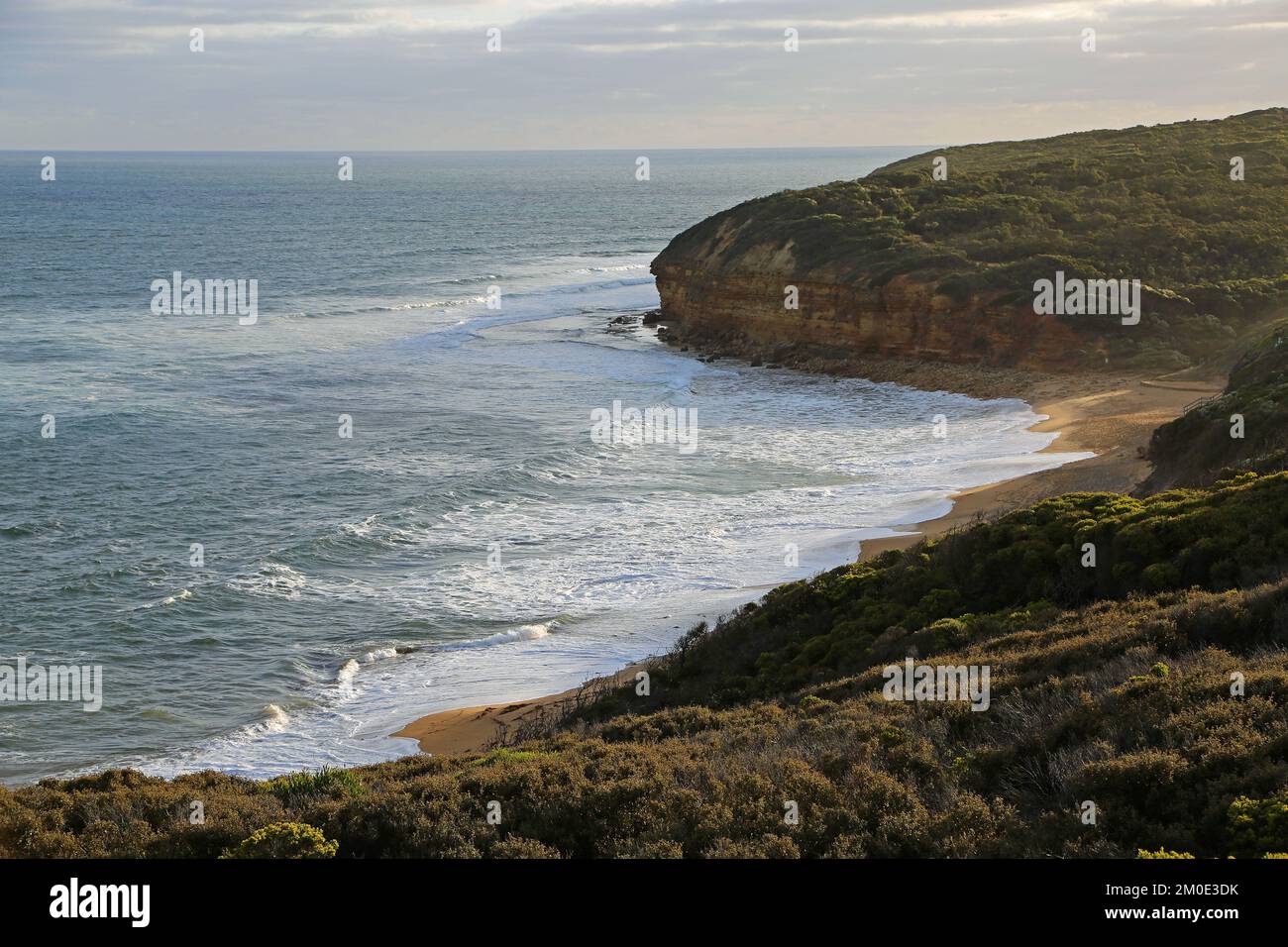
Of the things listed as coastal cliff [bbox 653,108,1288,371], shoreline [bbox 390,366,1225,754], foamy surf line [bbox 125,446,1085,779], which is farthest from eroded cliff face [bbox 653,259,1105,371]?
foamy surf line [bbox 125,446,1085,779]

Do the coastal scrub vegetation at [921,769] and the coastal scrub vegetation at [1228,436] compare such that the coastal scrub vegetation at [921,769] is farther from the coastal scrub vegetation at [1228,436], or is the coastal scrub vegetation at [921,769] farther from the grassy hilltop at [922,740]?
the coastal scrub vegetation at [1228,436]

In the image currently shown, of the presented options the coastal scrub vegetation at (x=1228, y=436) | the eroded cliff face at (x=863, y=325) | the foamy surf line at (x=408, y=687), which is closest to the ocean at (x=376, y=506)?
the foamy surf line at (x=408, y=687)

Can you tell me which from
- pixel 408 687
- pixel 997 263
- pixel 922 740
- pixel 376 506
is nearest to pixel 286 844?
pixel 922 740

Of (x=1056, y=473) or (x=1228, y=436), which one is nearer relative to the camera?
(x=1228, y=436)

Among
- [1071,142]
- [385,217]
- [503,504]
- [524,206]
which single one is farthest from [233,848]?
[524,206]

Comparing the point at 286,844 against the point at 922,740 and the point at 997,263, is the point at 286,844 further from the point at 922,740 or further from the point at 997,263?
the point at 997,263
